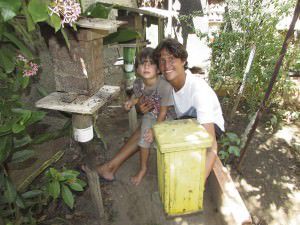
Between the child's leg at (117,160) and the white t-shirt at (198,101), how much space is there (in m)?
0.61

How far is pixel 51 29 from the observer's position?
1.66m

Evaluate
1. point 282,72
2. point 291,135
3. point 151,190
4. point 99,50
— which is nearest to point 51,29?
point 99,50

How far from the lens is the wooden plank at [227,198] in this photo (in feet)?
6.40

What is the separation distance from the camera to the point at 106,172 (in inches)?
113

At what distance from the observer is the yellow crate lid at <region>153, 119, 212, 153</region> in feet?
6.26

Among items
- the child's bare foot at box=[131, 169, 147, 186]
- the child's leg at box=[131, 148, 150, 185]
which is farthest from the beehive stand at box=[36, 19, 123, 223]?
the child's bare foot at box=[131, 169, 147, 186]

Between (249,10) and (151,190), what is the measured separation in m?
2.80

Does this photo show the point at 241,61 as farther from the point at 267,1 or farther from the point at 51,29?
the point at 51,29

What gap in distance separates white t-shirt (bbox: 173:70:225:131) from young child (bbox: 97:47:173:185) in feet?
0.50

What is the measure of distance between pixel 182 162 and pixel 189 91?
2.45 feet

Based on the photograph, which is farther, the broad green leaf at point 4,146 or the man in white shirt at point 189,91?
the man in white shirt at point 189,91

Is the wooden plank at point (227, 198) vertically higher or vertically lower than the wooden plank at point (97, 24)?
lower

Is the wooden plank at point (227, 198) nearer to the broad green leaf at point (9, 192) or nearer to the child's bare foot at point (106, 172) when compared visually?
the child's bare foot at point (106, 172)

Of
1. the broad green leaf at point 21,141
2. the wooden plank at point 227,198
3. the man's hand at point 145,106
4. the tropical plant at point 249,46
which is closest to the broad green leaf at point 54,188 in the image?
the broad green leaf at point 21,141
